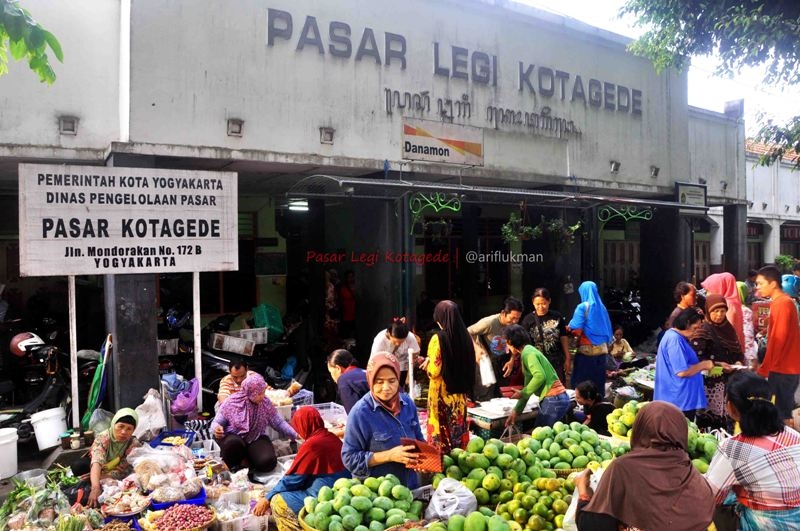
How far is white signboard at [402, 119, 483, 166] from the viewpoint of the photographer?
880cm

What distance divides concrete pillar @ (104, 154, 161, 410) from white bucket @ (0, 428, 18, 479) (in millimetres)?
1089

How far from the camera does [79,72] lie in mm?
6750

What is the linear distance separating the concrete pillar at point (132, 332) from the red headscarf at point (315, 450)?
135 inches

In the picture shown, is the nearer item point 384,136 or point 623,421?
point 623,421

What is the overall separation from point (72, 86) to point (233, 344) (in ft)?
12.3

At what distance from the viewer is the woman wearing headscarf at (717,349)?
5715 millimetres

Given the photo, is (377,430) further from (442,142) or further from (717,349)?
(442,142)

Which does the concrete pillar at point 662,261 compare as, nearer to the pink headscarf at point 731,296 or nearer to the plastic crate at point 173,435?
the pink headscarf at point 731,296

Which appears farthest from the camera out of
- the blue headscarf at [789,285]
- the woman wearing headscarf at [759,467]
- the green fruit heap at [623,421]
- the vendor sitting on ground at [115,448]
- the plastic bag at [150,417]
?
the blue headscarf at [789,285]

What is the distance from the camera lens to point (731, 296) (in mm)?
7586

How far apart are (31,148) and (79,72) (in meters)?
1.01

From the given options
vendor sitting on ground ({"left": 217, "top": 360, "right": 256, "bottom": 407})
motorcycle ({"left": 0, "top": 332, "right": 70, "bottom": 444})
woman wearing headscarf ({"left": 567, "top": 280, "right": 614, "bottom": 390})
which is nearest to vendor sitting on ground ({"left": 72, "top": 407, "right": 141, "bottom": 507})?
vendor sitting on ground ({"left": 217, "top": 360, "right": 256, "bottom": 407})

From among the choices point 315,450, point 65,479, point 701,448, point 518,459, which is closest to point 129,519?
point 65,479

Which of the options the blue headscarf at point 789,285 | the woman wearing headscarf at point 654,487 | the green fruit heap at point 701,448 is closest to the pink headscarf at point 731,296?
the blue headscarf at point 789,285
